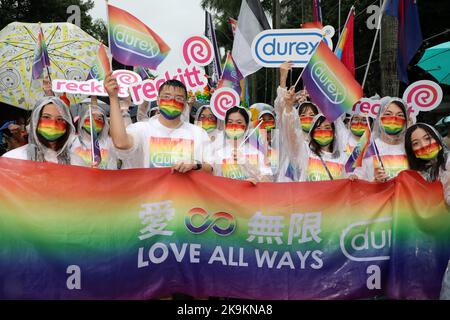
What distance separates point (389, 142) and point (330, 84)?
2.47 ft

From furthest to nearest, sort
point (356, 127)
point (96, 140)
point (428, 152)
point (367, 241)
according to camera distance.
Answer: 1. point (356, 127)
2. point (96, 140)
3. point (428, 152)
4. point (367, 241)

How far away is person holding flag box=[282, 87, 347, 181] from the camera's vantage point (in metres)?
4.67

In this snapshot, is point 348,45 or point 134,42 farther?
point 348,45

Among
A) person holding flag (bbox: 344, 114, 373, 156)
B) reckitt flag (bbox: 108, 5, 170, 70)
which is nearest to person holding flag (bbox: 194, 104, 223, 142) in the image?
person holding flag (bbox: 344, 114, 373, 156)

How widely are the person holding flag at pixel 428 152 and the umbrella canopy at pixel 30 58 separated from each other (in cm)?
619

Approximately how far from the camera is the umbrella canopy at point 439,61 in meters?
8.38

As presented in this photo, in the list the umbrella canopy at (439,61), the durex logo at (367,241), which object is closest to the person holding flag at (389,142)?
the durex logo at (367,241)

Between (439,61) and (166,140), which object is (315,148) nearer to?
(166,140)

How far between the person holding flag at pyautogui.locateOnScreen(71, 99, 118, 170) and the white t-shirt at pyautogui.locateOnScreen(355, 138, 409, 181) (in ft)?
7.68

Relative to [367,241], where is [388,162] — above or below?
above

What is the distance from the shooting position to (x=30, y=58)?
29.2 feet

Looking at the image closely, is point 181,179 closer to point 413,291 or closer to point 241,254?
point 241,254

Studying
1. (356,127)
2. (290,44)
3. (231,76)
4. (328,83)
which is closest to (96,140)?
(290,44)
